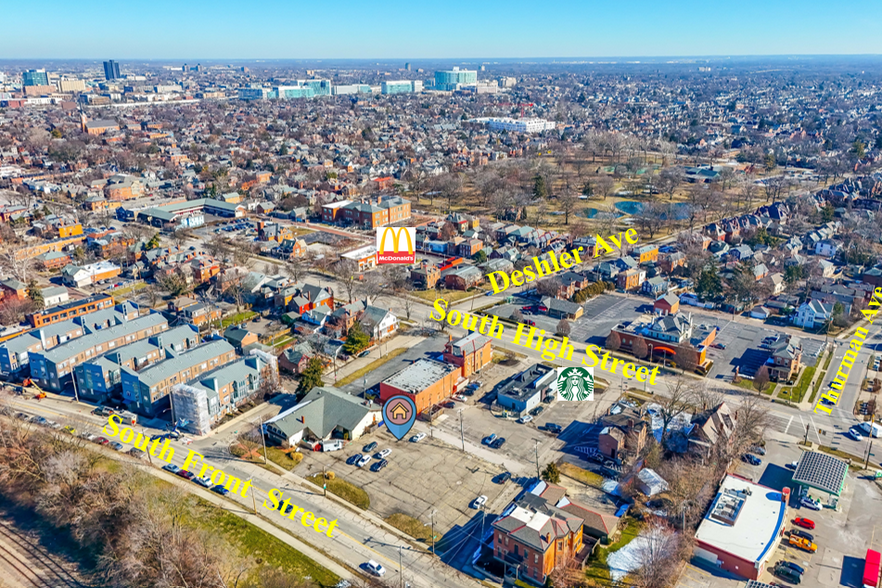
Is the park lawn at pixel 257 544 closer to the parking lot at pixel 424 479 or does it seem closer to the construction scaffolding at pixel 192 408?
the parking lot at pixel 424 479

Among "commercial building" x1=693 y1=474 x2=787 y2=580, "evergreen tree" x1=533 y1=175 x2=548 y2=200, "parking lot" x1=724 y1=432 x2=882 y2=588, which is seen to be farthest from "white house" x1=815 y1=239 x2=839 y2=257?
"commercial building" x1=693 y1=474 x2=787 y2=580

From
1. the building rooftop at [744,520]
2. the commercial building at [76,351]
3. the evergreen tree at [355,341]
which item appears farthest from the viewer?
the evergreen tree at [355,341]

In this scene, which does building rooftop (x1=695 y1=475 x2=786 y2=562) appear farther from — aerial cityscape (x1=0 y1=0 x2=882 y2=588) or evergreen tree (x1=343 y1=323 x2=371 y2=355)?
evergreen tree (x1=343 y1=323 x2=371 y2=355)

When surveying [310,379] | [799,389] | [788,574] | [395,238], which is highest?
[395,238]

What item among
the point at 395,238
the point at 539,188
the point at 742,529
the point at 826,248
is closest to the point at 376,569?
the point at 742,529

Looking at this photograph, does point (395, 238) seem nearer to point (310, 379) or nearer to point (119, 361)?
point (310, 379)

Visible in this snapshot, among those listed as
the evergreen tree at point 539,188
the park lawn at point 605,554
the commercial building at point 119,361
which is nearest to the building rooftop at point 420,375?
the park lawn at point 605,554
